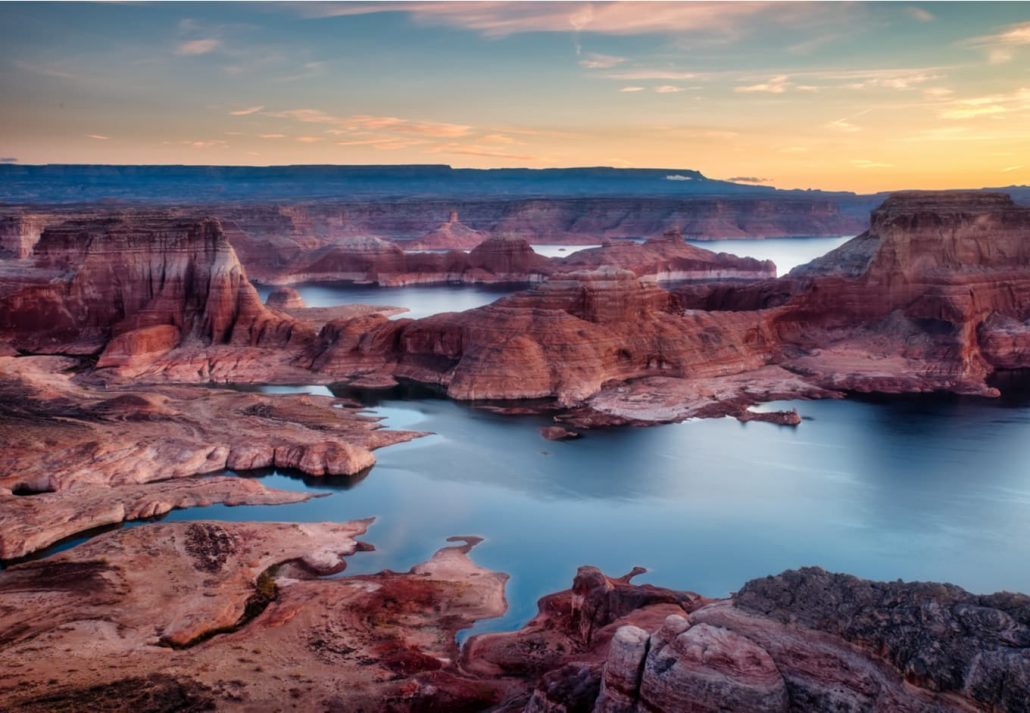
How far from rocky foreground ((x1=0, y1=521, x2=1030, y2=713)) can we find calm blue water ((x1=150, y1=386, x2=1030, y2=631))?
2.28 m

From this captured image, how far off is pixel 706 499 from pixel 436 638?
14841 millimetres

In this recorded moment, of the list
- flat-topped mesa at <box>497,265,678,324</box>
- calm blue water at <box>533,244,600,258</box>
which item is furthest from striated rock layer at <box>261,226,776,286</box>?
flat-topped mesa at <box>497,265,678,324</box>

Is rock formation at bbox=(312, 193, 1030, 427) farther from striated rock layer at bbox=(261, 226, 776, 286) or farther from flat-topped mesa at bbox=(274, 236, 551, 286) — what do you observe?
flat-topped mesa at bbox=(274, 236, 551, 286)

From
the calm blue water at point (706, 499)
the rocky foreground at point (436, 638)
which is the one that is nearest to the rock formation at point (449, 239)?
the calm blue water at point (706, 499)

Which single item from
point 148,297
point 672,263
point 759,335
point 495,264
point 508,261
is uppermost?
point 672,263

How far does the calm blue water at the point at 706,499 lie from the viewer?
27.2m

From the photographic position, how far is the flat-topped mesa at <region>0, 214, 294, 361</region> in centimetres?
5747

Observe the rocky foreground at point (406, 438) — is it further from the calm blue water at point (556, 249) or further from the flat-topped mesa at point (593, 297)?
the calm blue water at point (556, 249)

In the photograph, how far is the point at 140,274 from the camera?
194 ft

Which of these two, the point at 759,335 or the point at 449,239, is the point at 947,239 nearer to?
the point at 759,335

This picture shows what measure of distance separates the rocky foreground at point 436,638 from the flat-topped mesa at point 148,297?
103 feet

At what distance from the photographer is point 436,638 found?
71.8 ft

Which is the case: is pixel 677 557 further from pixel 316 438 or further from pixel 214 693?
pixel 316 438

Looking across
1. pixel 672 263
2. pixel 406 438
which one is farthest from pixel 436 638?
pixel 672 263
